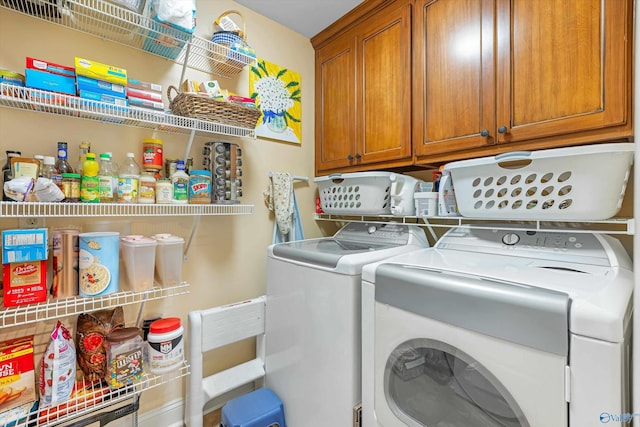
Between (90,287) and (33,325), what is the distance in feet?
1.31

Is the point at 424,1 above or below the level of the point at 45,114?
above

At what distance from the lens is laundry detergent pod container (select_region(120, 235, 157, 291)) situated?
45.9 inches

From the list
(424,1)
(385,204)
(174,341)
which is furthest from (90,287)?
(424,1)

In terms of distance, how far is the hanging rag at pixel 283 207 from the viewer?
187cm

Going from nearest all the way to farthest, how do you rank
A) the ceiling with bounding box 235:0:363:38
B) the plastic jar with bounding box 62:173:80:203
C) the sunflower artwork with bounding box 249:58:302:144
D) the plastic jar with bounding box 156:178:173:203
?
the plastic jar with bounding box 62:173:80:203 < the plastic jar with bounding box 156:178:173:203 < the ceiling with bounding box 235:0:363:38 < the sunflower artwork with bounding box 249:58:302:144

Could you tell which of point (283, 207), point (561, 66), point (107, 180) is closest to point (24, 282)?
point (107, 180)

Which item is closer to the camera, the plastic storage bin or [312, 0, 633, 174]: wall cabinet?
[312, 0, 633, 174]: wall cabinet

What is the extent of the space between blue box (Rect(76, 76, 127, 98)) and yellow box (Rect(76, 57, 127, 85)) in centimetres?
1

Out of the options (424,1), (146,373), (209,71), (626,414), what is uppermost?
(424,1)

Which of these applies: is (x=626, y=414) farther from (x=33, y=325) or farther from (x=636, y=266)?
(x=33, y=325)

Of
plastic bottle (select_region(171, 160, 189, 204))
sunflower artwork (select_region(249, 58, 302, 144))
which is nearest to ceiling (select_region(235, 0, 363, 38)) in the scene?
sunflower artwork (select_region(249, 58, 302, 144))

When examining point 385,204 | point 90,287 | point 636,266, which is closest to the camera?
point 636,266

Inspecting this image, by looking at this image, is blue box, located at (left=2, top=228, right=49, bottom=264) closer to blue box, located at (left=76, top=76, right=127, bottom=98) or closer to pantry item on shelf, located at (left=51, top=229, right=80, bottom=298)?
pantry item on shelf, located at (left=51, top=229, right=80, bottom=298)

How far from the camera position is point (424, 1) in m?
1.46
